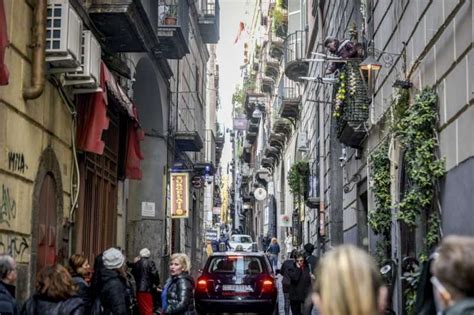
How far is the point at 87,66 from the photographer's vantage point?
10.9m

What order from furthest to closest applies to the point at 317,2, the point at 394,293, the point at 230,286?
the point at 317,2 → the point at 230,286 → the point at 394,293

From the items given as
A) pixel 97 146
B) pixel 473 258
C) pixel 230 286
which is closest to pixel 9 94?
pixel 97 146

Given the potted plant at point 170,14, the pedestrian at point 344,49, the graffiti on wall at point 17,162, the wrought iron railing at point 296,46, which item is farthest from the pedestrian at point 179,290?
the wrought iron railing at point 296,46

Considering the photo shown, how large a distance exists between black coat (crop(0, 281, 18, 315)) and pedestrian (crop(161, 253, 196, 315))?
3.01 metres

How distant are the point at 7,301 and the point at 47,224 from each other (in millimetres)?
4755

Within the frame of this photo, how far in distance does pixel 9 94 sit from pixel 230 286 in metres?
8.43

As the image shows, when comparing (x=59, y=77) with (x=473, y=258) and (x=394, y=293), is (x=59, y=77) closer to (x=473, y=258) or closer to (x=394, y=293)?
(x=394, y=293)

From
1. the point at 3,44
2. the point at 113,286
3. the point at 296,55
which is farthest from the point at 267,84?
the point at 3,44

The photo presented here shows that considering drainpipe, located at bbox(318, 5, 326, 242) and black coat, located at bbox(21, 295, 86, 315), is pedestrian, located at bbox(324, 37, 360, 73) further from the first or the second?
black coat, located at bbox(21, 295, 86, 315)

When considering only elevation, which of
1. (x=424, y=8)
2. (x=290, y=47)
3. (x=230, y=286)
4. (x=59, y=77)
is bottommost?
(x=230, y=286)

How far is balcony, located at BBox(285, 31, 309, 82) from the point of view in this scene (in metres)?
30.6

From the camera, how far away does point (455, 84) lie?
28.5 feet

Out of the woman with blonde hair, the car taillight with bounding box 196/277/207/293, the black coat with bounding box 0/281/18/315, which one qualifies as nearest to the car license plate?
the car taillight with bounding box 196/277/207/293

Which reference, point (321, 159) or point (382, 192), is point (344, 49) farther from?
point (321, 159)
